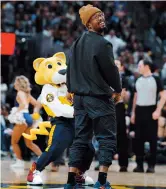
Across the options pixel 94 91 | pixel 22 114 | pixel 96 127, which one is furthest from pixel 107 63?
pixel 22 114

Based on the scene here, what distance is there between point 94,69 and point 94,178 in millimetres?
3242

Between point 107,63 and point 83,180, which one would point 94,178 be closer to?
point 83,180

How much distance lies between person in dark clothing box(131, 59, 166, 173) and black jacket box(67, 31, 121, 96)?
13.3 feet

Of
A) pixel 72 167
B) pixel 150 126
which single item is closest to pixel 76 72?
pixel 72 167

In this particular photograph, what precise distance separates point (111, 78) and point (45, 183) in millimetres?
2574

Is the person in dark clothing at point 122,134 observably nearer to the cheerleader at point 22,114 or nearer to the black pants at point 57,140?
the cheerleader at point 22,114

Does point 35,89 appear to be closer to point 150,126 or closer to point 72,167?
point 150,126

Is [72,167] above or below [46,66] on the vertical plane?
below

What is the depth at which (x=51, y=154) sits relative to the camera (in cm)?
990

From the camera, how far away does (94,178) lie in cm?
1078

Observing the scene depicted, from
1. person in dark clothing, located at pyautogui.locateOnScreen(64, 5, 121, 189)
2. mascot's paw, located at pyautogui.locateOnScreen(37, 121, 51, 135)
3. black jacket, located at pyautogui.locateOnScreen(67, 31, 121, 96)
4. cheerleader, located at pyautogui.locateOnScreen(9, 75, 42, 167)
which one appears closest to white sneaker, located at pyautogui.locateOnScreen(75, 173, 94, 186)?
person in dark clothing, located at pyautogui.locateOnScreen(64, 5, 121, 189)

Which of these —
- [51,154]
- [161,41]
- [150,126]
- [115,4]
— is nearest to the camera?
[51,154]

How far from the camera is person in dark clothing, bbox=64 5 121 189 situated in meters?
7.87

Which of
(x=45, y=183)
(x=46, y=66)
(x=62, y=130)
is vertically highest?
(x=46, y=66)
